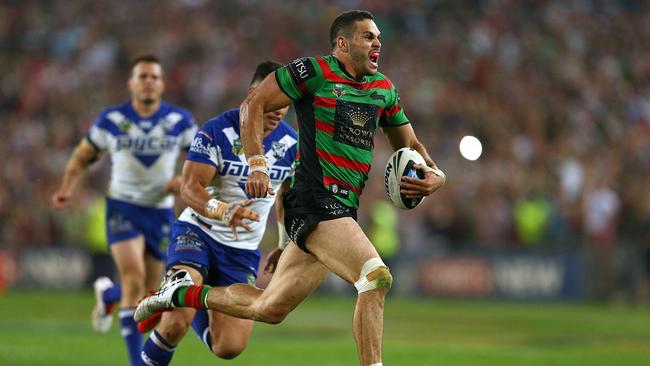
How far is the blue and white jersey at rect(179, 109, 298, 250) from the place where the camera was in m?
9.21

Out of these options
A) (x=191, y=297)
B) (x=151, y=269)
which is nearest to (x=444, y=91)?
(x=151, y=269)

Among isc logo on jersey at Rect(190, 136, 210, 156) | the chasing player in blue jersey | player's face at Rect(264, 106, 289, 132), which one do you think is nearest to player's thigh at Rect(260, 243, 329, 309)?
isc logo on jersey at Rect(190, 136, 210, 156)

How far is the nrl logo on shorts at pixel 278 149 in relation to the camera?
31.0 feet

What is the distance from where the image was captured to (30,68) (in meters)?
30.6

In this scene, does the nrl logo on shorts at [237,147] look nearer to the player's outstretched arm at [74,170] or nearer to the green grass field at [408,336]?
the player's outstretched arm at [74,170]

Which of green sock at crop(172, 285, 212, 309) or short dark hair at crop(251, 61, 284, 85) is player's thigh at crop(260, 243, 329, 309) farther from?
short dark hair at crop(251, 61, 284, 85)

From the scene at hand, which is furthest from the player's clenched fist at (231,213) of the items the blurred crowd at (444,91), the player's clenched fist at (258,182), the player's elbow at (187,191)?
the blurred crowd at (444,91)

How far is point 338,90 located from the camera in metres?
8.23

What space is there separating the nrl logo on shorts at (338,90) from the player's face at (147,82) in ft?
13.3

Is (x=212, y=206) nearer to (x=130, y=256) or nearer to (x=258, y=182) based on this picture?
(x=258, y=182)

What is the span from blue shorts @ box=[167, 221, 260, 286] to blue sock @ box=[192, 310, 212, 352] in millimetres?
274

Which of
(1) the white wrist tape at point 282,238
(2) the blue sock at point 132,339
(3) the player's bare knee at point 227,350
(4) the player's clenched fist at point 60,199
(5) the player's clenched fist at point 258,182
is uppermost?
(5) the player's clenched fist at point 258,182

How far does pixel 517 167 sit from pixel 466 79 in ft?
12.2

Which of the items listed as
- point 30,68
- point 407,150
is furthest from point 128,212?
point 30,68
